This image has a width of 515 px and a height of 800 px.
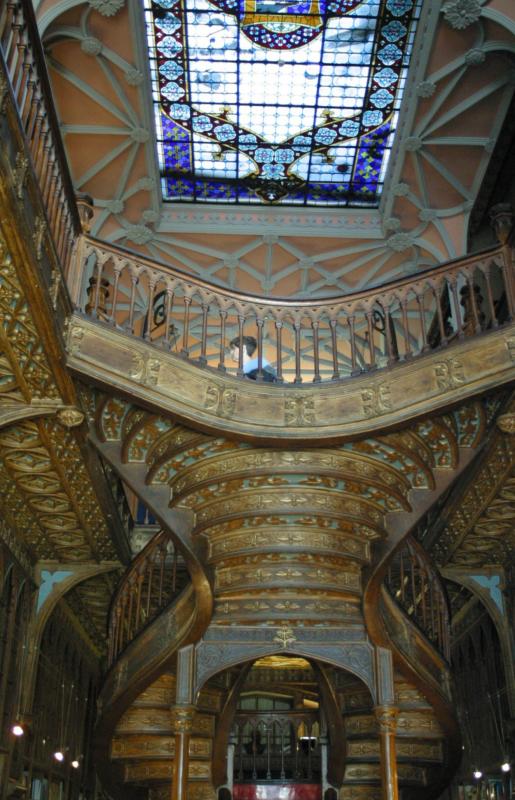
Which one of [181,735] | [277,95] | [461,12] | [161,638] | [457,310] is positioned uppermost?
[277,95]

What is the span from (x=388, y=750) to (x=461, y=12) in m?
8.64

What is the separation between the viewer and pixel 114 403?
680 centimetres

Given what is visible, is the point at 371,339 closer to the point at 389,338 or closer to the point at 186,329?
the point at 389,338

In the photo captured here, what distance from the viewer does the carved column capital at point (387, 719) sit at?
7.64m

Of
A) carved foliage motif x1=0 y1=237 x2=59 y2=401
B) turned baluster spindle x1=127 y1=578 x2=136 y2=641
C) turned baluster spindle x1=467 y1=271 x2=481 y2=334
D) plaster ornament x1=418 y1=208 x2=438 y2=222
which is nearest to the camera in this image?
carved foliage motif x1=0 y1=237 x2=59 y2=401

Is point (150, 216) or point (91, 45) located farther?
point (150, 216)

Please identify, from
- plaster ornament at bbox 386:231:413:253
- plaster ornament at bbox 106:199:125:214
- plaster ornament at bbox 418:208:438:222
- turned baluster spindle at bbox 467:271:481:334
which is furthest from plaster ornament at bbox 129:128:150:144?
Answer: turned baluster spindle at bbox 467:271:481:334

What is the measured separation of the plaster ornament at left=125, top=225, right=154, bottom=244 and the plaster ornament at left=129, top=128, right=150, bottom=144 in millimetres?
1620

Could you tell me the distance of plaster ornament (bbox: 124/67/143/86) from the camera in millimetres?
11391

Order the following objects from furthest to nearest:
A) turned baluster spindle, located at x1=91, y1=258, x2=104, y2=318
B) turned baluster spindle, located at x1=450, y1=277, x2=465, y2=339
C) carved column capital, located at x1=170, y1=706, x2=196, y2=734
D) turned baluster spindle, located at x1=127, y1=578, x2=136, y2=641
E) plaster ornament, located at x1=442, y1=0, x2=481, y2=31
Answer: plaster ornament, located at x1=442, y1=0, x2=481, y2=31, turned baluster spindle, located at x1=127, y1=578, x2=136, y2=641, carved column capital, located at x1=170, y1=706, x2=196, y2=734, turned baluster spindle, located at x1=450, y1=277, x2=465, y2=339, turned baluster spindle, located at x1=91, y1=258, x2=104, y2=318

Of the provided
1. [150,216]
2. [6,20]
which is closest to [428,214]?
[150,216]

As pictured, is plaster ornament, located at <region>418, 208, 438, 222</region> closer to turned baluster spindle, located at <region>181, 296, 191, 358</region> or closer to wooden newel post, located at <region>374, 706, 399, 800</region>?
turned baluster spindle, located at <region>181, 296, 191, 358</region>

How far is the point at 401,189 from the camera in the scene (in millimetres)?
12992

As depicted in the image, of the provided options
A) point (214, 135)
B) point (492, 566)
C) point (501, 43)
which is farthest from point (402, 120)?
point (492, 566)
